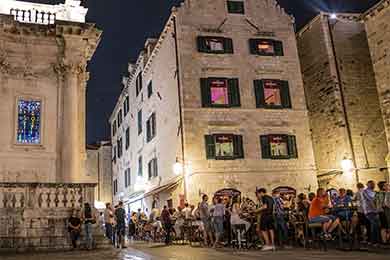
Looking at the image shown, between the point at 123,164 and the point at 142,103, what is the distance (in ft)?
24.8

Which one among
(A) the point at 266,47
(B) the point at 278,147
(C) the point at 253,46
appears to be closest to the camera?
(B) the point at 278,147

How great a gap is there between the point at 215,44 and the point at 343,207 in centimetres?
1461

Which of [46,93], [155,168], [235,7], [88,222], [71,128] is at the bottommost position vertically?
[88,222]

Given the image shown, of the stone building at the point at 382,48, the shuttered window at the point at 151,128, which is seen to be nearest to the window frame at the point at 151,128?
the shuttered window at the point at 151,128

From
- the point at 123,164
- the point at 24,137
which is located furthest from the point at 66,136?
the point at 123,164

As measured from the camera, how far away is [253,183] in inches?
905

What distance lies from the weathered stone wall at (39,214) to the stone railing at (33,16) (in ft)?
25.7

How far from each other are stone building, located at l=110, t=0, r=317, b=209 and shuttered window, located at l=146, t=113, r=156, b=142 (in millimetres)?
1053

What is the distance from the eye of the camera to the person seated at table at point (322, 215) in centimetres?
1120

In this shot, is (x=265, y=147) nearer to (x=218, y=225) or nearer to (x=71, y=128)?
(x=218, y=225)

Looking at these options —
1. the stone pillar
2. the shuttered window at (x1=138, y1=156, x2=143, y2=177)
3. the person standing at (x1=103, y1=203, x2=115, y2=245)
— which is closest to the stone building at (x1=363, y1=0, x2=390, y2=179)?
the person standing at (x1=103, y1=203, x2=115, y2=245)

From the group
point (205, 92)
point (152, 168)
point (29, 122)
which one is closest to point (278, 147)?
point (205, 92)

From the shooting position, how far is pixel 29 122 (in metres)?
17.5

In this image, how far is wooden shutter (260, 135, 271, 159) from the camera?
922 inches
